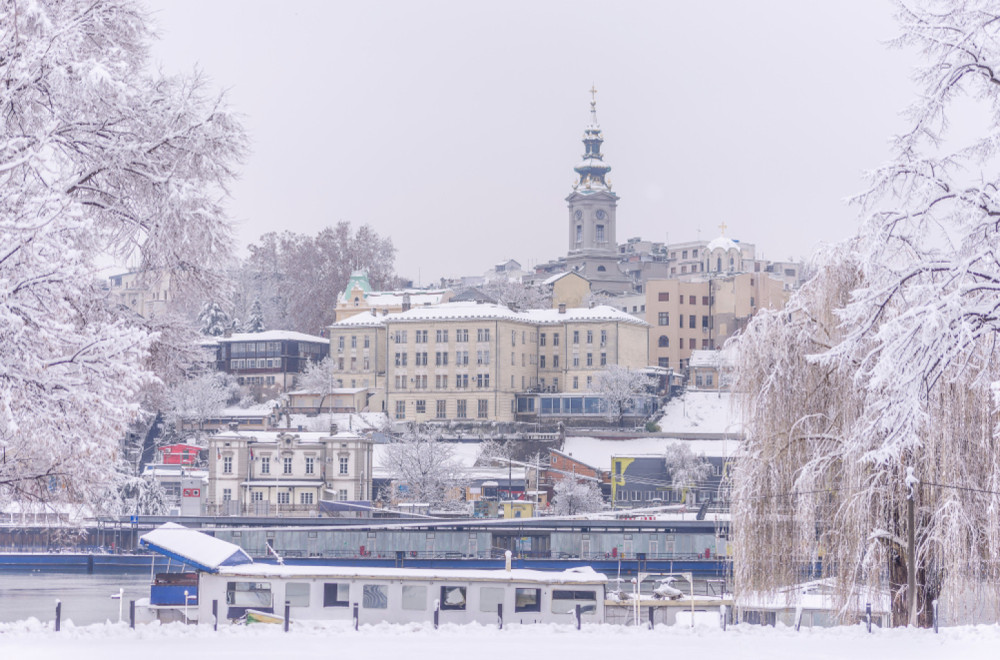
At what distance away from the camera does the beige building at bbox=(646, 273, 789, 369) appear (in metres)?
121

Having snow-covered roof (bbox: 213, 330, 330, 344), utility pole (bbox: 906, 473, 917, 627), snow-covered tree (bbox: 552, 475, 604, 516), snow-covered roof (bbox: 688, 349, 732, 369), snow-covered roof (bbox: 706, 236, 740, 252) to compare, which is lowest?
snow-covered tree (bbox: 552, 475, 604, 516)

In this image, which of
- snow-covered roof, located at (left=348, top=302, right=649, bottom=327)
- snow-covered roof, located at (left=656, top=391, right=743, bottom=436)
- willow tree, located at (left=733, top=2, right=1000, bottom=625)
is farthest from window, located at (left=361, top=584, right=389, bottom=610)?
snow-covered roof, located at (left=348, top=302, right=649, bottom=327)

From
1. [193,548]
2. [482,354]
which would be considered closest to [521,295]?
[482,354]

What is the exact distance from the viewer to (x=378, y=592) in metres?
29.0

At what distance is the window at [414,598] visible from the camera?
1131 inches

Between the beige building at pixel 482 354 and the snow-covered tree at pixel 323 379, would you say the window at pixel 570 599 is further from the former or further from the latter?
the snow-covered tree at pixel 323 379

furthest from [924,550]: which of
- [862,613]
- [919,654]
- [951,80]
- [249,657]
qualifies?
[249,657]

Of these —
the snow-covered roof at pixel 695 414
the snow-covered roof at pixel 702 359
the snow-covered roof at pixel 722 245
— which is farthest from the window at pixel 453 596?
the snow-covered roof at pixel 722 245

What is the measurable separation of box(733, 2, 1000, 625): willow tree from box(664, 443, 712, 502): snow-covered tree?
58.3 meters

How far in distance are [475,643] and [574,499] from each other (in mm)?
64908

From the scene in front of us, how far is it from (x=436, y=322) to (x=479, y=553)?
41110mm

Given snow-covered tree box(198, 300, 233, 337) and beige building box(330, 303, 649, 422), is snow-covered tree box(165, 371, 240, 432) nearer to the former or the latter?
beige building box(330, 303, 649, 422)

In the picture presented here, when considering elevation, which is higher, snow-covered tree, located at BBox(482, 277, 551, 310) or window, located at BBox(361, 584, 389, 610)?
snow-covered tree, located at BBox(482, 277, 551, 310)

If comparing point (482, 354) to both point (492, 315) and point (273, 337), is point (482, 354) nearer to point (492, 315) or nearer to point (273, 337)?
point (492, 315)
